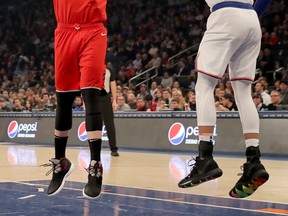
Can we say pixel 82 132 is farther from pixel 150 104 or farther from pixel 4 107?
pixel 4 107

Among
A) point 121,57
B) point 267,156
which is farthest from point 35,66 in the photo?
point 267,156

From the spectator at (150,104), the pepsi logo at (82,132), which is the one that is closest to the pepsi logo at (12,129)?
the pepsi logo at (82,132)

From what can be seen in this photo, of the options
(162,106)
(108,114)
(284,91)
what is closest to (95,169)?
(108,114)

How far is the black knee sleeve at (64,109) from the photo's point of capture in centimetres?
545

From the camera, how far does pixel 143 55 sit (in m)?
21.6

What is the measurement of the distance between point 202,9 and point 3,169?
48.7ft

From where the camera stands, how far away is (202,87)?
5.15 metres

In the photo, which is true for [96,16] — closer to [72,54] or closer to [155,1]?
[72,54]

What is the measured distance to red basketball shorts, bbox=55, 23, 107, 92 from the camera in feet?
17.0

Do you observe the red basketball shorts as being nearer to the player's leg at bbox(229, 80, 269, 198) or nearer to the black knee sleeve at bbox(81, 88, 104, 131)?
the black knee sleeve at bbox(81, 88, 104, 131)

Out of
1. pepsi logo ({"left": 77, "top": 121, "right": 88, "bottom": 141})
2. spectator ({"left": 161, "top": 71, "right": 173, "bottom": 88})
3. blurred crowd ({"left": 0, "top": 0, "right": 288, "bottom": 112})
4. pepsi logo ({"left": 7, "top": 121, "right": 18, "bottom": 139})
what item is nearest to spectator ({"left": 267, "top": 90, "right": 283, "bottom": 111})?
blurred crowd ({"left": 0, "top": 0, "right": 288, "bottom": 112})

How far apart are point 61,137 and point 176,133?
8.06 metres

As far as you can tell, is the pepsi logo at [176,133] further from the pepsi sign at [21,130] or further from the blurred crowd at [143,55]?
the pepsi sign at [21,130]

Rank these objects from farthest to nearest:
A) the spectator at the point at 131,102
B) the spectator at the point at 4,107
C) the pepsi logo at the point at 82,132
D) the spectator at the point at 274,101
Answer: the spectator at the point at 4,107 → the spectator at the point at 131,102 → the pepsi logo at the point at 82,132 → the spectator at the point at 274,101
